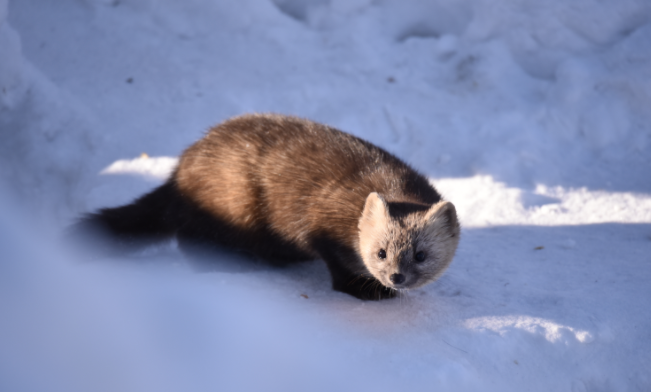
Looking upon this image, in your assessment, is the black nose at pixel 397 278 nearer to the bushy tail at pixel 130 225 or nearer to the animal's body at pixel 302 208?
the animal's body at pixel 302 208

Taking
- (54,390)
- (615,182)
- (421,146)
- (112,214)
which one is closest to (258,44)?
(421,146)

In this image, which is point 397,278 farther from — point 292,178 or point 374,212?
point 292,178

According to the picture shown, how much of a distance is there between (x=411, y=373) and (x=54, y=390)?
4.53 feet

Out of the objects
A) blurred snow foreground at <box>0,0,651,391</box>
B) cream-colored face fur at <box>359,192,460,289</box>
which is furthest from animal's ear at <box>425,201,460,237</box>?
blurred snow foreground at <box>0,0,651,391</box>

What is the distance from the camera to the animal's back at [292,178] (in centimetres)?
312

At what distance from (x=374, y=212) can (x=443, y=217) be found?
336mm

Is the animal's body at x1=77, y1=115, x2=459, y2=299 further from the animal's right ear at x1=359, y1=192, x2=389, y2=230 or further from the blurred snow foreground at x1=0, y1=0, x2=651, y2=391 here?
the blurred snow foreground at x1=0, y1=0, x2=651, y2=391

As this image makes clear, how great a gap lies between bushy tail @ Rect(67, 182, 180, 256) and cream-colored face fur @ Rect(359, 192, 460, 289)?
1.32 metres

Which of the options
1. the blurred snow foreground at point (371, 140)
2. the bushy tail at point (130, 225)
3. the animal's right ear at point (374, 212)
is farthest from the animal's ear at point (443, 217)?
the bushy tail at point (130, 225)

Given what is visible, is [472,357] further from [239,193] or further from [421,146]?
[421,146]

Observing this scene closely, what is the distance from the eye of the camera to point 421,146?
480 centimetres

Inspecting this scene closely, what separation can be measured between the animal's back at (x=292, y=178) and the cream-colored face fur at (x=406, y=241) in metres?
0.19

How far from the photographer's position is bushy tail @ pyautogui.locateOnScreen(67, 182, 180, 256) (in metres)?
3.54

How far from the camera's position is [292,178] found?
3.27 m
